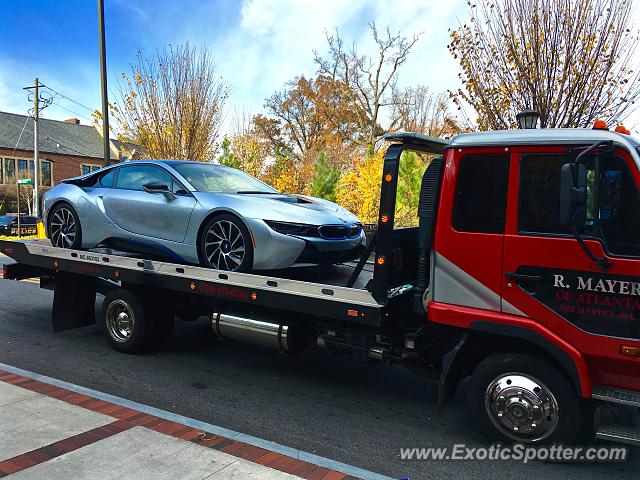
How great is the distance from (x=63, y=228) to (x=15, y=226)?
2977 cm

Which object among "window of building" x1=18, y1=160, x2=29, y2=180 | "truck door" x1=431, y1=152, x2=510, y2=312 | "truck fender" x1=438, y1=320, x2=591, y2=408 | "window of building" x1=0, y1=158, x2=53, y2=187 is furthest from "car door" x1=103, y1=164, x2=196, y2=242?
"window of building" x1=18, y1=160, x2=29, y2=180

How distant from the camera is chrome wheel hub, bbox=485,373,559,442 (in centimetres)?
Answer: 354

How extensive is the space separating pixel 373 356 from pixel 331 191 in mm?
15436

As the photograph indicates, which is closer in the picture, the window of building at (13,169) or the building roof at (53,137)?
the window of building at (13,169)

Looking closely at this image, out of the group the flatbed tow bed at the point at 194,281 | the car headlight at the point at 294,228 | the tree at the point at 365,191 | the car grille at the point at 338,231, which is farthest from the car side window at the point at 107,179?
the tree at the point at 365,191

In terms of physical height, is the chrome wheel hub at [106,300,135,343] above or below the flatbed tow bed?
below

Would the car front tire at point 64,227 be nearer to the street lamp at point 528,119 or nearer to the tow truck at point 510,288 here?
the tow truck at point 510,288

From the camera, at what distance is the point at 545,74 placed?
9.09 metres

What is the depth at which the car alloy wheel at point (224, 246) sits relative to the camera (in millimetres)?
4863

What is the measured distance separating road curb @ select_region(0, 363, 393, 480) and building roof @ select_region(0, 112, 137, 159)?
48470 millimetres

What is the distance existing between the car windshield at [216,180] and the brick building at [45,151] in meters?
42.6

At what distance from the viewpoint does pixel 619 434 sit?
3.32 metres

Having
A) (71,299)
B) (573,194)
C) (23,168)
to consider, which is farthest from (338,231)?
(23,168)

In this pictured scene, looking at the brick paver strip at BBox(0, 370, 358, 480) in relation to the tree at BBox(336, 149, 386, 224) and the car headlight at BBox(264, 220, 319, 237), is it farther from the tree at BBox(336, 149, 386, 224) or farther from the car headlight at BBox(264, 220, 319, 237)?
the tree at BBox(336, 149, 386, 224)
